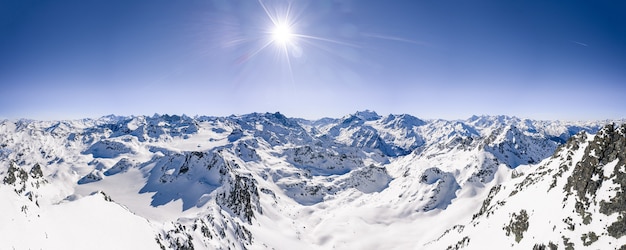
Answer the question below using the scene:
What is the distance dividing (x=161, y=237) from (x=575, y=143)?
106573mm

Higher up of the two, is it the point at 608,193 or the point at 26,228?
the point at 608,193

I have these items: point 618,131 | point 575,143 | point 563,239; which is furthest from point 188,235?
point 575,143

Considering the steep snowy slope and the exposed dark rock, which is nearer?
the steep snowy slope

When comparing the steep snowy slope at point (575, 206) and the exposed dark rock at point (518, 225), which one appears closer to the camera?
the steep snowy slope at point (575, 206)

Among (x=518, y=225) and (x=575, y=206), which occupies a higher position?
(x=575, y=206)

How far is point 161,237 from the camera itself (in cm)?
7281

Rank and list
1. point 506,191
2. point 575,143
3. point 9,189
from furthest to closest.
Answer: point 506,191 → point 575,143 → point 9,189

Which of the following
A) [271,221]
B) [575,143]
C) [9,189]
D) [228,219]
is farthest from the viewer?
[271,221]

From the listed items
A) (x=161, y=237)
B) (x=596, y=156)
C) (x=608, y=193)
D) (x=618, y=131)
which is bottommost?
(x=161, y=237)

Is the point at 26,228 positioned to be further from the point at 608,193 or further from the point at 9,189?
the point at 608,193

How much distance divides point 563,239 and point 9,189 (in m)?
93.2

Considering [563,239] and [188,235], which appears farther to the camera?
[188,235]

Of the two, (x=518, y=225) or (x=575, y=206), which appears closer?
(x=575, y=206)

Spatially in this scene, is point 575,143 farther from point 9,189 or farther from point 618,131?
point 9,189
